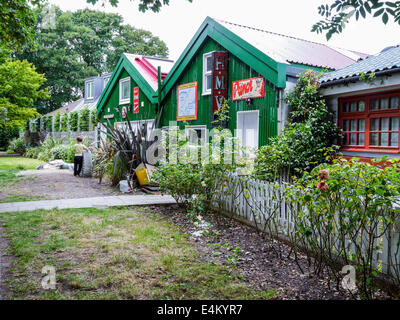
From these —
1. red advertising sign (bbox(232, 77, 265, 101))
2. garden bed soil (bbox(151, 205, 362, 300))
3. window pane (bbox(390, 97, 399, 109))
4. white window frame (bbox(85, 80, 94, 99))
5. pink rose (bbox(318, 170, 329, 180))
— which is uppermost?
white window frame (bbox(85, 80, 94, 99))

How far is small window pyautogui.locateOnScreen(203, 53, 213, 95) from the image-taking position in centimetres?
1225

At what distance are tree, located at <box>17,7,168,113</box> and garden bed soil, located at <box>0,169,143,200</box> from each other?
29611 mm

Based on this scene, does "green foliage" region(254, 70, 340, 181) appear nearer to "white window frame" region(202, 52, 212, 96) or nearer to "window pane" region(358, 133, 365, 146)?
"window pane" region(358, 133, 365, 146)

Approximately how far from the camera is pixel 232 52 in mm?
11008

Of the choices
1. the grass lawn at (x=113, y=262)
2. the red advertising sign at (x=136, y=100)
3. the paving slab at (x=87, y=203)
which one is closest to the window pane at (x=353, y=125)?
the paving slab at (x=87, y=203)

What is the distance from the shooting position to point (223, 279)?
3900 mm

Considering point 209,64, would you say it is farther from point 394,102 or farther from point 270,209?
point 270,209

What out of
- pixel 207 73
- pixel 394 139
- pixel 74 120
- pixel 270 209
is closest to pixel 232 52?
pixel 207 73

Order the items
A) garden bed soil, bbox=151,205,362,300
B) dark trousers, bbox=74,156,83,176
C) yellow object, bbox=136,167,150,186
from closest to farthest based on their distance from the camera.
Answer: garden bed soil, bbox=151,205,362,300 → yellow object, bbox=136,167,150,186 → dark trousers, bbox=74,156,83,176

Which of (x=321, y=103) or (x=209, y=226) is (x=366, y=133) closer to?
(x=321, y=103)

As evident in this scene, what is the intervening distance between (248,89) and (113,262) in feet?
24.7

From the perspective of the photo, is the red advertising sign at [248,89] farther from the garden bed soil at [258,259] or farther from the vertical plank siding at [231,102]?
the garden bed soil at [258,259]

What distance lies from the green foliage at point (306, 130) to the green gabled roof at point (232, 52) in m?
0.61

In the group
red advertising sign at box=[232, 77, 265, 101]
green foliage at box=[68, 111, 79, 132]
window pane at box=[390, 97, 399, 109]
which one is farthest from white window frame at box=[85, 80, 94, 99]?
window pane at box=[390, 97, 399, 109]
